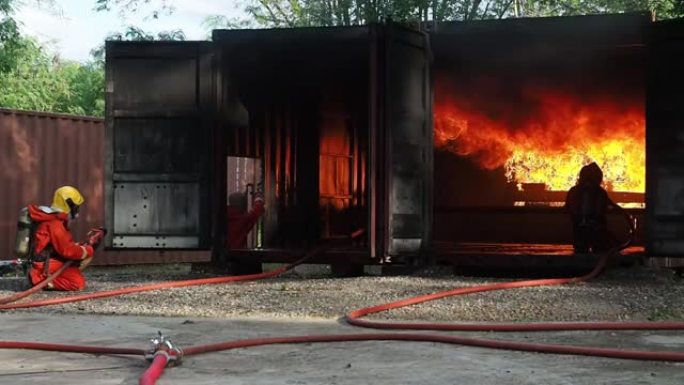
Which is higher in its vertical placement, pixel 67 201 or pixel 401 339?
pixel 67 201

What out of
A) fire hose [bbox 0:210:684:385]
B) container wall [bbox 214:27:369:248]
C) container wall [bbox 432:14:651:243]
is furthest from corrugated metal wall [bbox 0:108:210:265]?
fire hose [bbox 0:210:684:385]

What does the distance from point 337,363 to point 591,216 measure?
878 centimetres

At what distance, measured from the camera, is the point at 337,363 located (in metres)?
5.77

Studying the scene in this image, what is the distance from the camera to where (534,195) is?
17.6 m

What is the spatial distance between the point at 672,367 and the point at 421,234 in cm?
651

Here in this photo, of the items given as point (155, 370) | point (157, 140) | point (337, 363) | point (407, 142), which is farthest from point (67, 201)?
point (155, 370)

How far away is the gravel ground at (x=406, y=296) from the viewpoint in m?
8.24

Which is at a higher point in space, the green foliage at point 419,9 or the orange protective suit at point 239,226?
the green foliage at point 419,9

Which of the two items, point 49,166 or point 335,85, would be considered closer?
point 335,85

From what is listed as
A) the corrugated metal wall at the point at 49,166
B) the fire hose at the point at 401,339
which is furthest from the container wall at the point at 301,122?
the fire hose at the point at 401,339

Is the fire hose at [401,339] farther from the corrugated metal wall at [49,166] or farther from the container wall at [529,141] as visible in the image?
the container wall at [529,141]

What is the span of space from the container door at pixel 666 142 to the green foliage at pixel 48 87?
25454 mm

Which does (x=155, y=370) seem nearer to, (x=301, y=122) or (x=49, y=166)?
(x=301, y=122)

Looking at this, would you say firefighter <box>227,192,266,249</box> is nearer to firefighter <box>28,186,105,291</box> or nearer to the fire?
firefighter <box>28,186,105,291</box>
